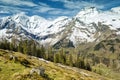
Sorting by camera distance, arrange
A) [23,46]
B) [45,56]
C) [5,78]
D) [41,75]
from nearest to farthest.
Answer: [41,75] < [5,78] < [23,46] < [45,56]

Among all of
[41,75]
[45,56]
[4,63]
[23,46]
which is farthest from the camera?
[45,56]

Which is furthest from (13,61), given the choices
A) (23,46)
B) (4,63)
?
(23,46)

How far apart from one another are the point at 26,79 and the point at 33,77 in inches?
38.9

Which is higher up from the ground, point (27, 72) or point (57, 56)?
point (27, 72)

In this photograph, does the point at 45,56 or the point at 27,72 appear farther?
the point at 45,56

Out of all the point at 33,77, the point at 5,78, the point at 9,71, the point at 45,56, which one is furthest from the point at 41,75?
the point at 45,56

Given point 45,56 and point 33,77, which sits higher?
point 33,77

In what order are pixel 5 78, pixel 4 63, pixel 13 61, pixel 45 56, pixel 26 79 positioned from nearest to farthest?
pixel 26 79
pixel 5 78
pixel 4 63
pixel 13 61
pixel 45 56

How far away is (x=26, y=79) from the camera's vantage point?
28391 mm

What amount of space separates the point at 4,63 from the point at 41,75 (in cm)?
1926

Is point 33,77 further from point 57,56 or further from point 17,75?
point 57,56

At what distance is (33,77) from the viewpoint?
28938 millimetres

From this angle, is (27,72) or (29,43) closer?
(27,72)

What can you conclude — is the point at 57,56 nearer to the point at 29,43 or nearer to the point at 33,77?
the point at 29,43
